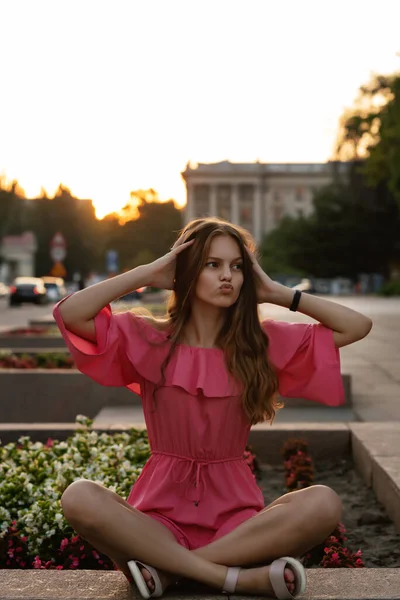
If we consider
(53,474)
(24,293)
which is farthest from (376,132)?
(53,474)

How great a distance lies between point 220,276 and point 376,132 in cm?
3536

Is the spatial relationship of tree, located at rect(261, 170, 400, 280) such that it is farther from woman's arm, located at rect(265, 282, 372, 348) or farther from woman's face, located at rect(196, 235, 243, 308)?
woman's face, located at rect(196, 235, 243, 308)

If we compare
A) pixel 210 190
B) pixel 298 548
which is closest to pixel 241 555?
pixel 298 548

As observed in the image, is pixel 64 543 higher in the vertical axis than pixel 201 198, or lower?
lower

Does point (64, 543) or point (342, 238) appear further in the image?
point (342, 238)

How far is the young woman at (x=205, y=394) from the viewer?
330cm

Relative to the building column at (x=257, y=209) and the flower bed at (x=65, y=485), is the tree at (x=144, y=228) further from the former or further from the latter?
the flower bed at (x=65, y=485)

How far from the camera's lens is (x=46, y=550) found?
423 centimetres

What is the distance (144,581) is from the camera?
3.23 meters

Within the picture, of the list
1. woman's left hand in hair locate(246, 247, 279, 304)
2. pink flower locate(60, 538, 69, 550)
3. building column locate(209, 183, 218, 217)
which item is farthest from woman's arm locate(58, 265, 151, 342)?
building column locate(209, 183, 218, 217)

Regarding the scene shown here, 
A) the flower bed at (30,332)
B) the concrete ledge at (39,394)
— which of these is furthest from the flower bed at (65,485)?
the flower bed at (30,332)

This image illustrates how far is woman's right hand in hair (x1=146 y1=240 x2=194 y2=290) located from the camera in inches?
143

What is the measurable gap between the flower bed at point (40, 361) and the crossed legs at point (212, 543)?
7997 mm

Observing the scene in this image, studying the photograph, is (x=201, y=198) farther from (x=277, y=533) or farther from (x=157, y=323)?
(x=277, y=533)
